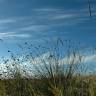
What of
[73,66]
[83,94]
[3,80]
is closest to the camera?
[83,94]

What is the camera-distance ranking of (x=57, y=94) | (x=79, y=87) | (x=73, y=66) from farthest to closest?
(x=73, y=66), (x=79, y=87), (x=57, y=94)

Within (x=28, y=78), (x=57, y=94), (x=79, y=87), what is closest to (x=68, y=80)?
(x=79, y=87)

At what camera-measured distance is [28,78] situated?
33.5 feet

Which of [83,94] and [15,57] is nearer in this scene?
[83,94]

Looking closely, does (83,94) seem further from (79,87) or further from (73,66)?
(73,66)

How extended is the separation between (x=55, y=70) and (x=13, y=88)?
3.58 ft

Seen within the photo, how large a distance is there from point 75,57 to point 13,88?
1.67 m

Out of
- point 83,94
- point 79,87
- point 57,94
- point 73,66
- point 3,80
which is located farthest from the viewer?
point 3,80

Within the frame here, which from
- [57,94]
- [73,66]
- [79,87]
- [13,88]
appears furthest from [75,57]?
[57,94]

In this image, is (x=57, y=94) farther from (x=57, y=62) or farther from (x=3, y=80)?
(x=3, y=80)

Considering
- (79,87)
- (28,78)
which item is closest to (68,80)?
(79,87)

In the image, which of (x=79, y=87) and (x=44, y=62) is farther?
(x=44, y=62)

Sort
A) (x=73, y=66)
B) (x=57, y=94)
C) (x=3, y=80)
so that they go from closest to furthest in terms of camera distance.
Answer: (x=57, y=94) → (x=73, y=66) → (x=3, y=80)

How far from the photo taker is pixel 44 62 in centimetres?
990
